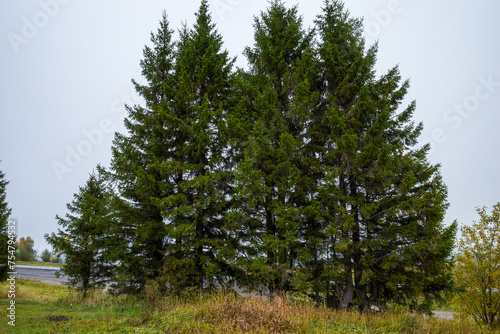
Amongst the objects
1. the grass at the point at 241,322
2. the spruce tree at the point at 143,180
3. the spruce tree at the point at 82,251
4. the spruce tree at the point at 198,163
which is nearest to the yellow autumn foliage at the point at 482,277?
the grass at the point at 241,322

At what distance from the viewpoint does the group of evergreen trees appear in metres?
9.39

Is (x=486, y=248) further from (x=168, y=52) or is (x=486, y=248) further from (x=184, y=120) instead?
(x=168, y=52)

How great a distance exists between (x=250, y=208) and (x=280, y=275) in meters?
2.90

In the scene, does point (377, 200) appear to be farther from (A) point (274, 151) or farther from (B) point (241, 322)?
(B) point (241, 322)

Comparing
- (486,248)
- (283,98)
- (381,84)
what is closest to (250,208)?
(283,98)

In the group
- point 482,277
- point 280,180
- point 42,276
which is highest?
point 280,180

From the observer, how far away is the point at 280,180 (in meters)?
10.5

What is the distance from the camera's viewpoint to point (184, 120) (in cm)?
1258

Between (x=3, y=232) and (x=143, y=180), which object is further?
(x=3, y=232)

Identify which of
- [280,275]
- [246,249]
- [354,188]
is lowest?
[280,275]

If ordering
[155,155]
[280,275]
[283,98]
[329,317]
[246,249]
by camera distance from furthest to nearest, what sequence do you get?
[155,155], [283,98], [246,249], [280,275], [329,317]

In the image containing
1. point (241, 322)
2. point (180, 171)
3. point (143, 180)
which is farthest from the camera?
point (180, 171)

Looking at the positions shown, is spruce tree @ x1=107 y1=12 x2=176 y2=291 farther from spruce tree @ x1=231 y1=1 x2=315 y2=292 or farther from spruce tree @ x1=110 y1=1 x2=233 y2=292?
spruce tree @ x1=231 y1=1 x2=315 y2=292

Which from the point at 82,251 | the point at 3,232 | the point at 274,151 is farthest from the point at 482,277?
the point at 3,232
